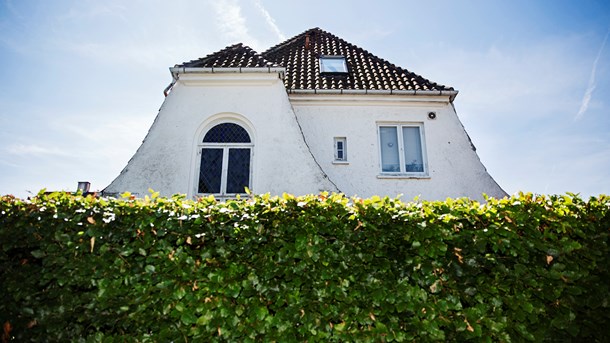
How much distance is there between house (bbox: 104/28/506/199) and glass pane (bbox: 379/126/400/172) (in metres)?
0.03

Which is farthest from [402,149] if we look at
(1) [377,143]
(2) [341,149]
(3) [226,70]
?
(3) [226,70]

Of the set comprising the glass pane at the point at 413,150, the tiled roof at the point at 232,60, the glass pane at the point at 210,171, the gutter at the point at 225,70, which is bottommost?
the glass pane at the point at 210,171

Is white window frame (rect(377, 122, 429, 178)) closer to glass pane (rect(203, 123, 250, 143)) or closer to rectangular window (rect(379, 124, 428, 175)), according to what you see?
rectangular window (rect(379, 124, 428, 175))

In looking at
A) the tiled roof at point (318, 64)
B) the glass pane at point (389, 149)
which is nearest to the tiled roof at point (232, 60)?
the tiled roof at point (318, 64)

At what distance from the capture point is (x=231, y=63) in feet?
34.6

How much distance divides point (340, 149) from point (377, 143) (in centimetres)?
129

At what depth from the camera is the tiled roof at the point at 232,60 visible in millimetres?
10375

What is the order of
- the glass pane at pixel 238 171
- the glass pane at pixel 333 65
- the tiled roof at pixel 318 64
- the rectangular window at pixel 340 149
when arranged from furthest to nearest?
the glass pane at pixel 333 65 → the rectangular window at pixel 340 149 → the tiled roof at pixel 318 64 → the glass pane at pixel 238 171

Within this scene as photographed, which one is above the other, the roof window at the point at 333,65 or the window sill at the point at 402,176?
the roof window at the point at 333,65

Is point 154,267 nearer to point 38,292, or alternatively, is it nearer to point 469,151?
point 38,292

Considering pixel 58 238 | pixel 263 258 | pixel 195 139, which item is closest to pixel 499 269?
pixel 263 258

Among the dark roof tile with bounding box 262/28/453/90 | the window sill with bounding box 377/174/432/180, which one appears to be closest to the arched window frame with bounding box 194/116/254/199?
the dark roof tile with bounding box 262/28/453/90

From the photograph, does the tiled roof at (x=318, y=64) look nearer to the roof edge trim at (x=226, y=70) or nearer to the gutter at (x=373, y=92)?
the gutter at (x=373, y=92)

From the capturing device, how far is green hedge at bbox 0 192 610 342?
12.1 ft
